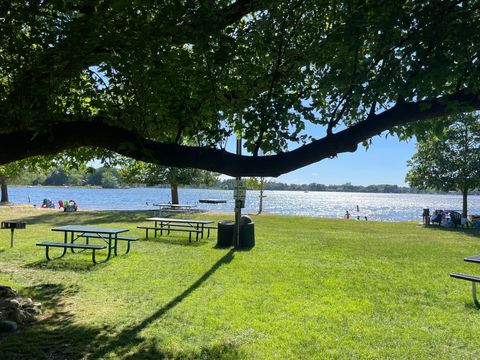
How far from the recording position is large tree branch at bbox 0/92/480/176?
4.96 metres

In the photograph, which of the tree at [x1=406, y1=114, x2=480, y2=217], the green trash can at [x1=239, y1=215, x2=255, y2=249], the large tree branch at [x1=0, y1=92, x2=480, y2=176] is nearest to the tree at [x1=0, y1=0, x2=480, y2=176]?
the large tree branch at [x1=0, y1=92, x2=480, y2=176]

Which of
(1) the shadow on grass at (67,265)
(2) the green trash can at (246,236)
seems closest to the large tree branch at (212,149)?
(1) the shadow on grass at (67,265)

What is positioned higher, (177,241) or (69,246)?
(69,246)

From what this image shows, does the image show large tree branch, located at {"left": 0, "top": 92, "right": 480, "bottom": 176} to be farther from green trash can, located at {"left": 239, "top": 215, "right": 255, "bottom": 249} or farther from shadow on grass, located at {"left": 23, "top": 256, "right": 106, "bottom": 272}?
green trash can, located at {"left": 239, "top": 215, "right": 255, "bottom": 249}

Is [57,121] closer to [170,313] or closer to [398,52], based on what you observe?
[170,313]

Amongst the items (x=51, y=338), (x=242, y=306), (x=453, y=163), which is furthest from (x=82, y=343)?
(x=453, y=163)

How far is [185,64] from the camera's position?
5.64 meters

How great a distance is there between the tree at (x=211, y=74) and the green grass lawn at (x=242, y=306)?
238cm

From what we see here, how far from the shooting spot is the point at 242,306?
718cm

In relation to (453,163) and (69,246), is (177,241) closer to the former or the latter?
(69,246)

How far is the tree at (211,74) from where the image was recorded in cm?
495

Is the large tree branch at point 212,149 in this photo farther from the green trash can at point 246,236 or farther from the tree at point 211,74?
the green trash can at point 246,236

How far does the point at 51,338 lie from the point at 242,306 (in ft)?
9.75

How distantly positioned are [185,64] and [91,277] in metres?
5.90
